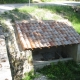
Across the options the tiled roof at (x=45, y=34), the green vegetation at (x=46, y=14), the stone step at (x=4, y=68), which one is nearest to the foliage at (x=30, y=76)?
the tiled roof at (x=45, y=34)

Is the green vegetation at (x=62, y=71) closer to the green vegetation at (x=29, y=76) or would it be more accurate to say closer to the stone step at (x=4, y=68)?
the green vegetation at (x=29, y=76)

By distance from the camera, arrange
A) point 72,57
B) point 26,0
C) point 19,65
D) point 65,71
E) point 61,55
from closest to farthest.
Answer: point 19,65 → point 65,71 → point 72,57 → point 61,55 → point 26,0

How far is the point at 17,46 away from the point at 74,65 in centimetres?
370

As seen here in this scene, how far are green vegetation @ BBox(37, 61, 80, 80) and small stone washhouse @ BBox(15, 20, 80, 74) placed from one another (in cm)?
35

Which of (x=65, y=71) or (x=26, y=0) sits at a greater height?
(x=26, y=0)

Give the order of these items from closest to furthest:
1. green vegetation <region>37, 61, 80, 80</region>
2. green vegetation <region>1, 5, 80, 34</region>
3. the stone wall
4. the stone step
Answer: the stone step
the stone wall
green vegetation <region>37, 61, 80, 80</region>
green vegetation <region>1, 5, 80, 34</region>

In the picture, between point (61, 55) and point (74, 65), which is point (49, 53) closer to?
point (61, 55)

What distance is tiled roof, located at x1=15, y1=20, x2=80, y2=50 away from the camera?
10805 millimetres

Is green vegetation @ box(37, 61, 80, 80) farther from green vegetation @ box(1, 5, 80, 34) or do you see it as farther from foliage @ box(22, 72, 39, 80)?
green vegetation @ box(1, 5, 80, 34)

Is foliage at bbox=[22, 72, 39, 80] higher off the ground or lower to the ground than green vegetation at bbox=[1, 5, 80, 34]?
lower

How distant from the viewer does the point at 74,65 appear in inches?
469

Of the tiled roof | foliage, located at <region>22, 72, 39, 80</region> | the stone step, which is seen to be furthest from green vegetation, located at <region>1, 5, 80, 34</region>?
the stone step

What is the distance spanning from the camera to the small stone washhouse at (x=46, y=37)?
10.8 m

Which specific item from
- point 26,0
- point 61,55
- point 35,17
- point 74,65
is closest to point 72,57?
point 74,65
